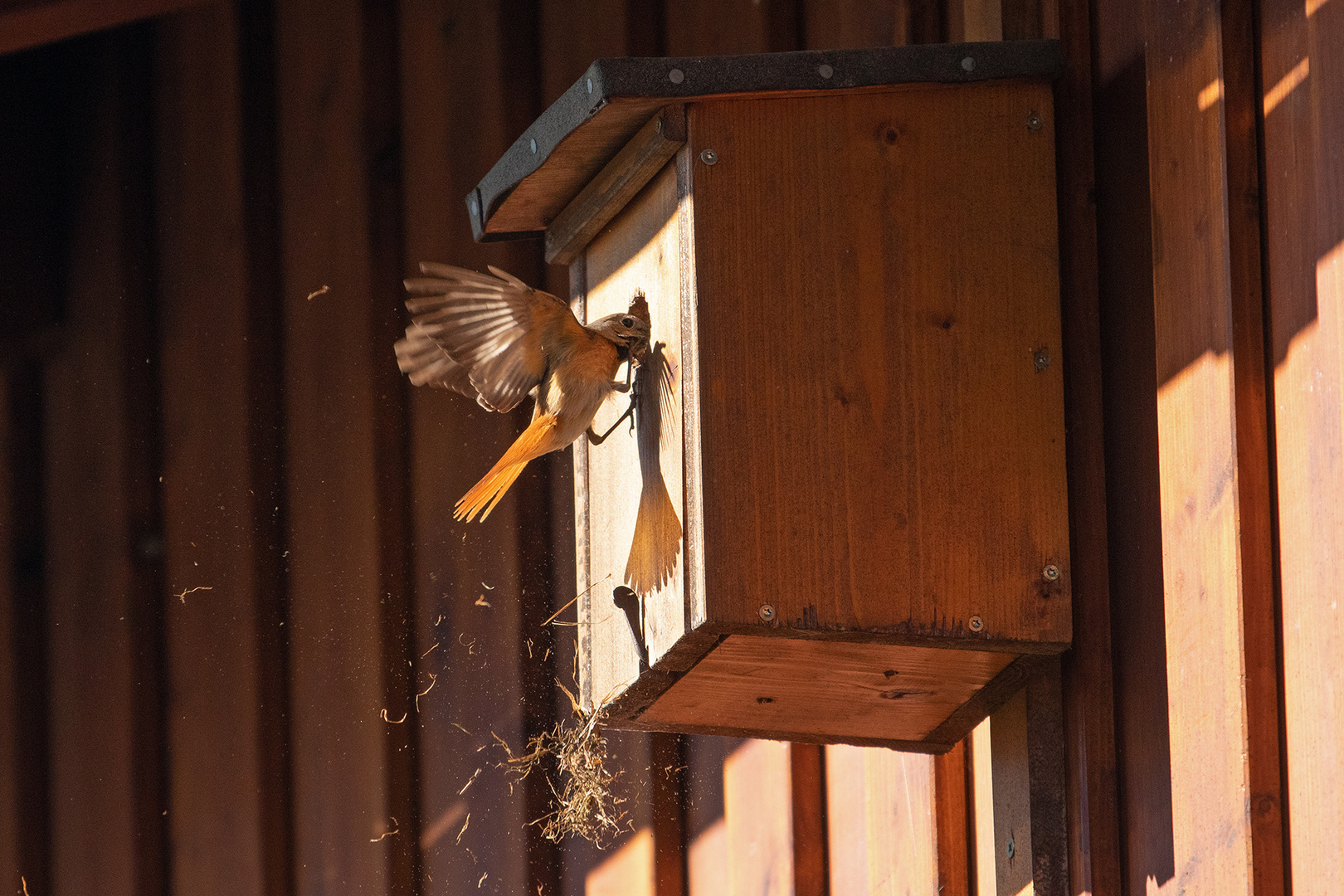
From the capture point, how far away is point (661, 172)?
2.15 m

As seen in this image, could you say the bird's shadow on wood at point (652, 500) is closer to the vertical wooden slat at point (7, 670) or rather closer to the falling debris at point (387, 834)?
the falling debris at point (387, 834)

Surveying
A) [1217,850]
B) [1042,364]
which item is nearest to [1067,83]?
[1042,364]

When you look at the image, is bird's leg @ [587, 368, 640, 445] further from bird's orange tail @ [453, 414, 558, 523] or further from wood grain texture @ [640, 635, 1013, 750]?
wood grain texture @ [640, 635, 1013, 750]

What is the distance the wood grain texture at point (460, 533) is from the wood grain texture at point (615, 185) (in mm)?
841

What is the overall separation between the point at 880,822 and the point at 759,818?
1.22ft

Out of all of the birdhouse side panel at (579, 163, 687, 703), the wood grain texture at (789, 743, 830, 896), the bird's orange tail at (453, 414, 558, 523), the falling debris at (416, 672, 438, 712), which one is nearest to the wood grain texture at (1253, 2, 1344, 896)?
the birdhouse side panel at (579, 163, 687, 703)

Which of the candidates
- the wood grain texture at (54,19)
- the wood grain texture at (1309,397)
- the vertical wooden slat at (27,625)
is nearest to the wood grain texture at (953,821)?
the wood grain texture at (1309,397)

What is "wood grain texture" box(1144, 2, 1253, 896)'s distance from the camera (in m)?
1.70

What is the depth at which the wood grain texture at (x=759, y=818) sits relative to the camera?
2996mm

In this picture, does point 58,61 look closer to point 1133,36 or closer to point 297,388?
point 297,388

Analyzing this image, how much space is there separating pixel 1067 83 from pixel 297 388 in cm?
A: 206

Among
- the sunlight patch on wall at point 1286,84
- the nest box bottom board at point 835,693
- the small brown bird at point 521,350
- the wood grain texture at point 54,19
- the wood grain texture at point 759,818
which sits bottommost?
the wood grain texture at point 759,818

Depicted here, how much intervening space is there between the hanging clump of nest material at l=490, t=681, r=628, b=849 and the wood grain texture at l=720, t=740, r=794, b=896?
26 cm

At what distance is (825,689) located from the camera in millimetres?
2238
